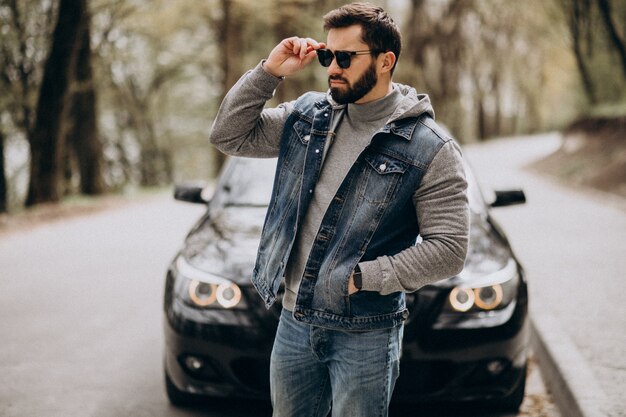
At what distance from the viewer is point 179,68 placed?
88.6 feet

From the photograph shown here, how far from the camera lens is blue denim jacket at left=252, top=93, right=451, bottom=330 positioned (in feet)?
7.05

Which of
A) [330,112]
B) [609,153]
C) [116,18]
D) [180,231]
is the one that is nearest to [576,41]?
[609,153]

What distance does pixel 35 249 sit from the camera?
9711 millimetres

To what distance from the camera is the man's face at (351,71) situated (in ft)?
7.09

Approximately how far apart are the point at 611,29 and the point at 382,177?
16.7m

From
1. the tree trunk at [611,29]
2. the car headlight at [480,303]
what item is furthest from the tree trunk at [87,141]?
the car headlight at [480,303]

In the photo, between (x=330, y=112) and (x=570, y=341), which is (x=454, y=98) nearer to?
(x=570, y=341)

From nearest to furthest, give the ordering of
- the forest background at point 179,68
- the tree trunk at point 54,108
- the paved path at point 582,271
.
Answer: the paved path at point 582,271 → the tree trunk at point 54,108 → the forest background at point 179,68

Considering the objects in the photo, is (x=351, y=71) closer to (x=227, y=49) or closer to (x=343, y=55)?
(x=343, y=55)

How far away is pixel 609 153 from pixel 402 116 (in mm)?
17755

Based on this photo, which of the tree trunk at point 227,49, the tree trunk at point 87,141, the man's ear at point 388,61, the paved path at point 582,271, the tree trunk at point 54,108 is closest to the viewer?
the man's ear at point 388,61

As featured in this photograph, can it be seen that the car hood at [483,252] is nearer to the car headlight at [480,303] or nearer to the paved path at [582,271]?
the car headlight at [480,303]

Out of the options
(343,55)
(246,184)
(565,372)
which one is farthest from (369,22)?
(246,184)

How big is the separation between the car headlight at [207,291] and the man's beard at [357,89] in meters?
1.68
